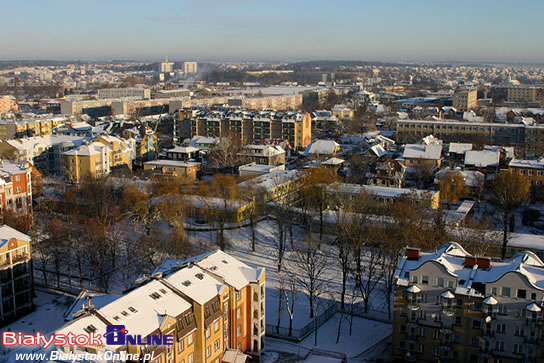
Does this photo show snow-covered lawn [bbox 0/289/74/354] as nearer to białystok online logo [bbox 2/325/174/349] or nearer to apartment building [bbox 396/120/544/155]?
białystok online logo [bbox 2/325/174/349]

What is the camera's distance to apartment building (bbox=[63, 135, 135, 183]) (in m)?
23.4

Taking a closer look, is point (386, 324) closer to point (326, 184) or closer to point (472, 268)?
point (472, 268)

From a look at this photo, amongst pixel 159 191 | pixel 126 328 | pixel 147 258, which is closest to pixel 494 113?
pixel 159 191

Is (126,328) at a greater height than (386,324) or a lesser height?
greater

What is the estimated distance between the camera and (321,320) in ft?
40.8

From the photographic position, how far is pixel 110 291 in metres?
13.7

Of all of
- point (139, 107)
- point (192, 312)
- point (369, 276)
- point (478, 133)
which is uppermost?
point (139, 107)

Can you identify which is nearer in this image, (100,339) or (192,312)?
(100,339)

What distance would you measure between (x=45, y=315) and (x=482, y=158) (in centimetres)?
1930

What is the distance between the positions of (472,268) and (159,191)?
35.7 ft

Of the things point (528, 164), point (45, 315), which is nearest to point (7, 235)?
point (45, 315)

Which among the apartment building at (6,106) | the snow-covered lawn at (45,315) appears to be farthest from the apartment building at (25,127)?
the snow-covered lawn at (45,315)

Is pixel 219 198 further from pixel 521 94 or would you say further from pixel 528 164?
pixel 521 94

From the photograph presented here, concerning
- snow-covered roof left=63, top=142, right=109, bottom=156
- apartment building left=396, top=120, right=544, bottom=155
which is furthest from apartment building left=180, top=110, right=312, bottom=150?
snow-covered roof left=63, top=142, right=109, bottom=156
